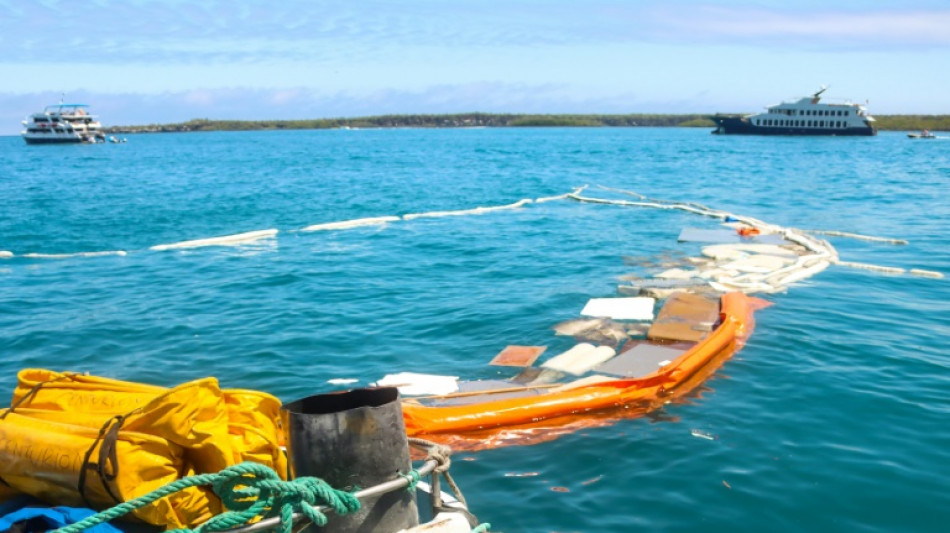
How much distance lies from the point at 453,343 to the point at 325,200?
24296mm

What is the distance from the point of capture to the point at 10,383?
10.0m

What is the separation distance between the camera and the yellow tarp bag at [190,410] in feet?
13.0

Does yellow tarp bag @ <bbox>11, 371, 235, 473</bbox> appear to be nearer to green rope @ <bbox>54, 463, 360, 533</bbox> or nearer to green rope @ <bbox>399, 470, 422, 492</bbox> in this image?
green rope @ <bbox>54, 463, 360, 533</bbox>

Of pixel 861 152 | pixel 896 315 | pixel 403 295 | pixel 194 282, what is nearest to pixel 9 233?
pixel 194 282

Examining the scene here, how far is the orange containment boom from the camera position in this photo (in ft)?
25.6

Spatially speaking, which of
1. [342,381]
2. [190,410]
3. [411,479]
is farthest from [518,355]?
[190,410]

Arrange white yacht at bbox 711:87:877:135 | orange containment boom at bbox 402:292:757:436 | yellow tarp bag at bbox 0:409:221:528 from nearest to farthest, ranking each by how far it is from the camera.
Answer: yellow tarp bag at bbox 0:409:221:528
orange containment boom at bbox 402:292:757:436
white yacht at bbox 711:87:877:135

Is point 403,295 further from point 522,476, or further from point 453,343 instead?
point 522,476

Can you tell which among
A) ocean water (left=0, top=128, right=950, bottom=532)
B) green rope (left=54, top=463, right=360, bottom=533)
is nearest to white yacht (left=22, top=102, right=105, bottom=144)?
ocean water (left=0, top=128, right=950, bottom=532)

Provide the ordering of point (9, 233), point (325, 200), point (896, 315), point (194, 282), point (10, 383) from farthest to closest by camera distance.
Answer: point (325, 200) → point (9, 233) → point (194, 282) → point (896, 315) → point (10, 383)

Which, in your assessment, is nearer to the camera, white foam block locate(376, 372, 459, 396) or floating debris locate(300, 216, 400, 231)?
white foam block locate(376, 372, 459, 396)

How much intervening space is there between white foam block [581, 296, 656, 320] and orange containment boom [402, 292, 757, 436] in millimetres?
2257

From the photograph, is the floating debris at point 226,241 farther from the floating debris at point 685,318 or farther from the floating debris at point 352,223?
the floating debris at point 685,318

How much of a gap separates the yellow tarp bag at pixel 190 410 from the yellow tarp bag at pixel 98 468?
10 centimetres
